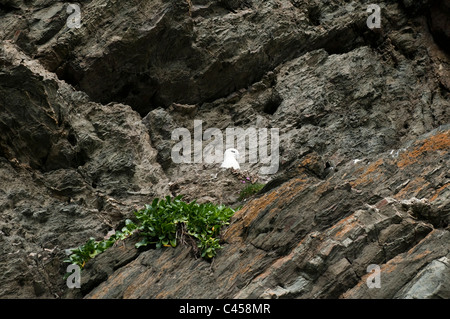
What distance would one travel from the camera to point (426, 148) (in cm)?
1102

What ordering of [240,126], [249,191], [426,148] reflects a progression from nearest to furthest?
[426,148]
[249,191]
[240,126]

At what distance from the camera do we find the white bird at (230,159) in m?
14.6

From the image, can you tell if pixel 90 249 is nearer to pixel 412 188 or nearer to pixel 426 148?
pixel 412 188

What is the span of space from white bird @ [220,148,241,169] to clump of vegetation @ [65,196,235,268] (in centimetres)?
388

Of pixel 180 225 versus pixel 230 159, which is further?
pixel 230 159

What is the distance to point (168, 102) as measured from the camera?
53.5 ft

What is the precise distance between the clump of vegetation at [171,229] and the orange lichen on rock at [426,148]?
3894mm

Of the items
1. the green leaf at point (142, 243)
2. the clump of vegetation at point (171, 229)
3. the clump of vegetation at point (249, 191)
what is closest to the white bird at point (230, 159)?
the clump of vegetation at point (249, 191)

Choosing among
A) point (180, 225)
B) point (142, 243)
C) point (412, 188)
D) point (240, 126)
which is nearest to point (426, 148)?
point (412, 188)

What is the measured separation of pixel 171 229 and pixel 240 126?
6.55 meters

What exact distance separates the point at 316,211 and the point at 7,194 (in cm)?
704

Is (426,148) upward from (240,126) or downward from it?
downward

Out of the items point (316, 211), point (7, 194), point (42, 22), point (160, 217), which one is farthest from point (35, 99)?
point (316, 211)

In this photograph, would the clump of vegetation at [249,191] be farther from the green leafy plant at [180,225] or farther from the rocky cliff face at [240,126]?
the green leafy plant at [180,225]
